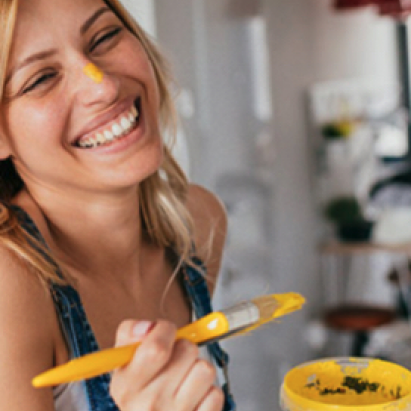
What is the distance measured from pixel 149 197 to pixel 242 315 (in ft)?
1.45

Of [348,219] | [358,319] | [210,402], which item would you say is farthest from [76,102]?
[348,219]

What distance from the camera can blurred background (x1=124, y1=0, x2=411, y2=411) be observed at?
2314 mm

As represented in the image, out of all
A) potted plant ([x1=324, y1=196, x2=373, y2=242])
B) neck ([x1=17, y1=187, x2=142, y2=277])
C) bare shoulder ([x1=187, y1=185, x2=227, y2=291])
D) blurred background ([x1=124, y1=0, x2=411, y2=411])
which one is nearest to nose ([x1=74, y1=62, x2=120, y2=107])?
neck ([x1=17, y1=187, x2=142, y2=277])

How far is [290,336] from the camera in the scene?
3.03 metres

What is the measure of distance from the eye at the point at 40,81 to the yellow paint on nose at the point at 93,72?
38 mm

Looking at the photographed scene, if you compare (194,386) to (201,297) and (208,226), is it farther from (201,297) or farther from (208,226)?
(208,226)

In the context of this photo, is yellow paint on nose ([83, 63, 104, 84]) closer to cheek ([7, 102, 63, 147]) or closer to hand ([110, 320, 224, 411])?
cheek ([7, 102, 63, 147])

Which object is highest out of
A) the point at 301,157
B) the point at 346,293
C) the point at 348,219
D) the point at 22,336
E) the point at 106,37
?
the point at 106,37

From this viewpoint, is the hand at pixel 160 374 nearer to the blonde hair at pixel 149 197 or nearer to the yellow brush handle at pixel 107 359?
the yellow brush handle at pixel 107 359

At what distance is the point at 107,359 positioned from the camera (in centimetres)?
60

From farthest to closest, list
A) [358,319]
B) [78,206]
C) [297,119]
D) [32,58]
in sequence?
[297,119] → [358,319] → [78,206] → [32,58]

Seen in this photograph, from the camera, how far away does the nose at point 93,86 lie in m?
0.82

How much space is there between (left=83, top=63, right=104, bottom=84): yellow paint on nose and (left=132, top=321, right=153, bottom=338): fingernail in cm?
31

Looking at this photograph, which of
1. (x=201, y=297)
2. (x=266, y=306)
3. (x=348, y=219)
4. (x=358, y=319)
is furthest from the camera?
(x=348, y=219)
